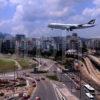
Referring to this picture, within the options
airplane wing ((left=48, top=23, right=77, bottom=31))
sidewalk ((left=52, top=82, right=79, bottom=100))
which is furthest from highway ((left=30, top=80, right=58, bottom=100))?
airplane wing ((left=48, top=23, right=77, bottom=31))

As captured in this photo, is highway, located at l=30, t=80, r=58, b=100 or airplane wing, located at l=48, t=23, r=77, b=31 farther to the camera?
airplane wing, located at l=48, t=23, r=77, b=31

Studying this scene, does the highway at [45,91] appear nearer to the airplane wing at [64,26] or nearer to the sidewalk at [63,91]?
the sidewalk at [63,91]

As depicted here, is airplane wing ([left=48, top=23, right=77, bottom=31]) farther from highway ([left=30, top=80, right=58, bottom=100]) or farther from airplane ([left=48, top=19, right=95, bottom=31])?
highway ([left=30, top=80, right=58, bottom=100])

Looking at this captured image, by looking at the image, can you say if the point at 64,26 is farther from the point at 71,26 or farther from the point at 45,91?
the point at 45,91

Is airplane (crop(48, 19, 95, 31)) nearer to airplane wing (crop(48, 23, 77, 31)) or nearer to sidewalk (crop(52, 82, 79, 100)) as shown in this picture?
airplane wing (crop(48, 23, 77, 31))

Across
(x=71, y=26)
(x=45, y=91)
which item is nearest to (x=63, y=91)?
(x=45, y=91)

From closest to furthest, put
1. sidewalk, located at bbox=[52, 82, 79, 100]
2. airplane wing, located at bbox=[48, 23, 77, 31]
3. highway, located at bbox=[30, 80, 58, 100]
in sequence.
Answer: sidewalk, located at bbox=[52, 82, 79, 100] < highway, located at bbox=[30, 80, 58, 100] < airplane wing, located at bbox=[48, 23, 77, 31]

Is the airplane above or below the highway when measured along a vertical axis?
above

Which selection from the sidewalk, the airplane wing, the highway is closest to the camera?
the sidewalk

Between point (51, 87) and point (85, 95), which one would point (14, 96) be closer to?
point (85, 95)

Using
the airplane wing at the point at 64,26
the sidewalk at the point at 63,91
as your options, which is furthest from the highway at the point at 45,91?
the airplane wing at the point at 64,26


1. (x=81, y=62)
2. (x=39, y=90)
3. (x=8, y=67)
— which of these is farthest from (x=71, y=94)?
(x=8, y=67)
